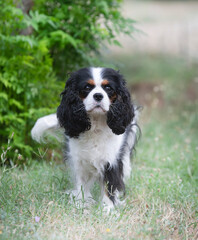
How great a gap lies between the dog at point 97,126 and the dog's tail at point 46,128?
407 millimetres

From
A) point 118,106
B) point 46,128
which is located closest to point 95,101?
point 118,106

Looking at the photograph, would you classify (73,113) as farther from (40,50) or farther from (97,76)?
(40,50)

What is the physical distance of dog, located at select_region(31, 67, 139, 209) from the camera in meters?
3.38

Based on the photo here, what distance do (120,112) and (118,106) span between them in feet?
0.20

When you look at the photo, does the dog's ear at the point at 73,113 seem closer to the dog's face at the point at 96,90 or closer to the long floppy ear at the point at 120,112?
the dog's face at the point at 96,90

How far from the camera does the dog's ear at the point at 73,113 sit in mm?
3475

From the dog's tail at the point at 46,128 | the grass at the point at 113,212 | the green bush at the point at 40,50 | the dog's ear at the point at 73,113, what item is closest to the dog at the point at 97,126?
the dog's ear at the point at 73,113

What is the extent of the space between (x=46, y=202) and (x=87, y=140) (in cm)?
70

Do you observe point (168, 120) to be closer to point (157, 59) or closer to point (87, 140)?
point (87, 140)

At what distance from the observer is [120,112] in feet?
11.5

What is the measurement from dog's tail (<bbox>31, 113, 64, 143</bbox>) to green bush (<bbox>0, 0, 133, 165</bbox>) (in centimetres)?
58

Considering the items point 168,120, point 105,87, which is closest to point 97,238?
point 105,87

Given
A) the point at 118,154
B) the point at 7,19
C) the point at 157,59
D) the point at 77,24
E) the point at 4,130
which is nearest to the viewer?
the point at 118,154

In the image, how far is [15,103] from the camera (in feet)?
15.2
